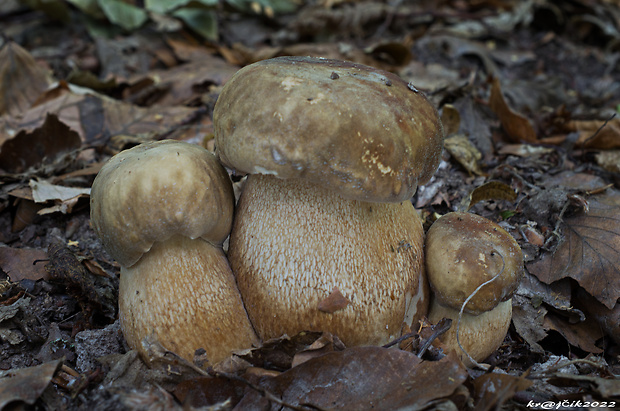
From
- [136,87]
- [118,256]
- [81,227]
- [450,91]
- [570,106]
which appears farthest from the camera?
[570,106]

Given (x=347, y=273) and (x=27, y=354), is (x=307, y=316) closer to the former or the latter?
(x=347, y=273)

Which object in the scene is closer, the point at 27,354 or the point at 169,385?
the point at 169,385

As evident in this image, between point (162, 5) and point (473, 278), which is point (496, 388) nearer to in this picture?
point (473, 278)

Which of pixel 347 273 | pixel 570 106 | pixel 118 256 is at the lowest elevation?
pixel 570 106

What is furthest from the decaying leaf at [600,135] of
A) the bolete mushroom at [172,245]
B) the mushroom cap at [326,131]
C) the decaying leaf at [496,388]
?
the bolete mushroom at [172,245]

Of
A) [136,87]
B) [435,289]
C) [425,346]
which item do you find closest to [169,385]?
[425,346]

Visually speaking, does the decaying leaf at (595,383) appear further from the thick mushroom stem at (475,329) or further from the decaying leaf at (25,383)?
the decaying leaf at (25,383)
